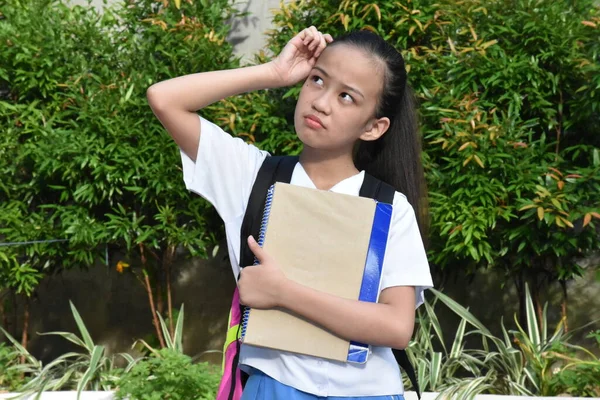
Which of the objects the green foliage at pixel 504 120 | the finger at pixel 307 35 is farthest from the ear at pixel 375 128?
the green foliage at pixel 504 120

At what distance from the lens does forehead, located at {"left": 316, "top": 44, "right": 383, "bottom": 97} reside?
5.90ft

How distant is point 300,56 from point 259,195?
331 millimetres

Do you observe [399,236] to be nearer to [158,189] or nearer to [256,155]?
[256,155]

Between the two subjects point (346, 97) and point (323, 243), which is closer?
point (323, 243)

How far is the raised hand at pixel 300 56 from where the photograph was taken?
1.88m

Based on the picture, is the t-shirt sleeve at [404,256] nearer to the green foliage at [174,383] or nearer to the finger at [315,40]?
the finger at [315,40]

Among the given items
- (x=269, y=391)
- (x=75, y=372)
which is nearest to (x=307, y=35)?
(x=269, y=391)

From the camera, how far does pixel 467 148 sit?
3.70 meters

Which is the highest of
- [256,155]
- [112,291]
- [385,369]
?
[256,155]

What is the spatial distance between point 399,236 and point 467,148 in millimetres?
2001

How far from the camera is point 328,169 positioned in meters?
1.87

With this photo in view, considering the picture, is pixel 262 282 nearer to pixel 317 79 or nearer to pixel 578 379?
pixel 317 79

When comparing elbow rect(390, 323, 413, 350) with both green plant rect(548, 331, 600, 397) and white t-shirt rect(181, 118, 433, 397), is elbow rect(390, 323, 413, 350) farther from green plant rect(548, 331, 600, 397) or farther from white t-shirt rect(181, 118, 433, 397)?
green plant rect(548, 331, 600, 397)

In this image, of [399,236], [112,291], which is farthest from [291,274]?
[112,291]
